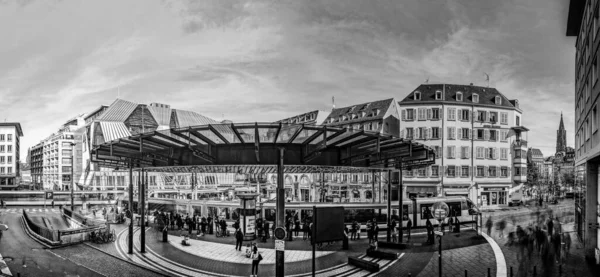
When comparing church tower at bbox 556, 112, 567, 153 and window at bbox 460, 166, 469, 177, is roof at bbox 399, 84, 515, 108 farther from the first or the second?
church tower at bbox 556, 112, 567, 153

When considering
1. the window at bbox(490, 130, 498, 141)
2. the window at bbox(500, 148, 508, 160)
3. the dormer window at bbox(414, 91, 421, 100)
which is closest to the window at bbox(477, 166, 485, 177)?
the window at bbox(500, 148, 508, 160)

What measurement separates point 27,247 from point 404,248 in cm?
2460

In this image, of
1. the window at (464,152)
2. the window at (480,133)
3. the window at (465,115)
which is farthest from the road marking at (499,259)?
the window at (480,133)

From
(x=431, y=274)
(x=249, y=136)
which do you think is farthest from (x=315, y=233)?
(x=431, y=274)

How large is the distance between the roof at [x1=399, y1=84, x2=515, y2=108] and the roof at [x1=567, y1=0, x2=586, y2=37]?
86.4 feet

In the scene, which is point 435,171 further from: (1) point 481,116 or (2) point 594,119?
(2) point 594,119

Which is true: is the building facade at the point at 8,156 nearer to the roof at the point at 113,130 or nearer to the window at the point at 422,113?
the roof at the point at 113,130

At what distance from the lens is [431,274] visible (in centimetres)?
1894

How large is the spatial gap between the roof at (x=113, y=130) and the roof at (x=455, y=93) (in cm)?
9081

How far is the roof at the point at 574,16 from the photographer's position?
98.2 ft

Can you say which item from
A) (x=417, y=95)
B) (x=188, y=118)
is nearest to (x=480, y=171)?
(x=417, y=95)

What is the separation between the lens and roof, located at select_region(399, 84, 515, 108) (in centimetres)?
6244

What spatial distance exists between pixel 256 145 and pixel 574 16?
1194 inches

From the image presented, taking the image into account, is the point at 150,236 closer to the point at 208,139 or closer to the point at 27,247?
the point at 27,247
